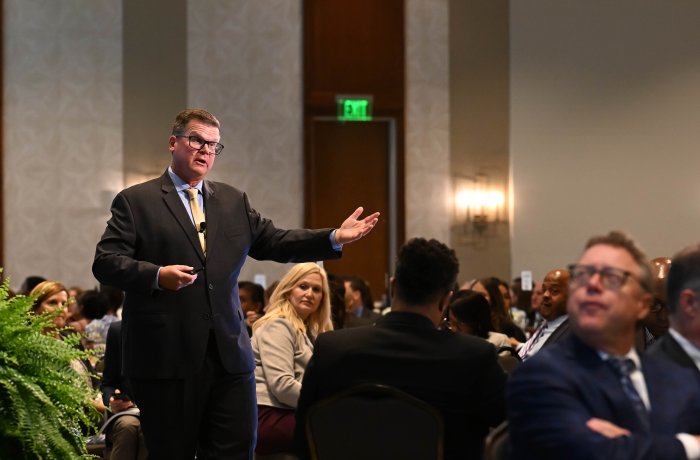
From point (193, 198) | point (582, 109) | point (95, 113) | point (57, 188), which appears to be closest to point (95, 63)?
point (95, 113)

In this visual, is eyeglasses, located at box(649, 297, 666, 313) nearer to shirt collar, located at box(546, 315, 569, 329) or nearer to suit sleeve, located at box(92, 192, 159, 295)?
shirt collar, located at box(546, 315, 569, 329)

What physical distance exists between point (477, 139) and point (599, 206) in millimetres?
1725

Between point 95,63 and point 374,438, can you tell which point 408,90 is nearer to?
point 95,63

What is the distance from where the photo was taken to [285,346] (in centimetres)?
496

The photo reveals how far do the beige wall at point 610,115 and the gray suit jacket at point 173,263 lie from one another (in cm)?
952

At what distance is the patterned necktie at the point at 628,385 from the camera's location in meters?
2.18

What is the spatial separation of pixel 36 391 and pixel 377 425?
846 mm

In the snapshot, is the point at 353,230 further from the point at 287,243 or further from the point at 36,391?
the point at 36,391

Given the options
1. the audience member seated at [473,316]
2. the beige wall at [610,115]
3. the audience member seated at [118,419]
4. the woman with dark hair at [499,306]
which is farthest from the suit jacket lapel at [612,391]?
the beige wall at [610,115]

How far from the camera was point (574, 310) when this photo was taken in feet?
7.23

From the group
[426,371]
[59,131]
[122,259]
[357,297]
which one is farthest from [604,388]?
[59,131]

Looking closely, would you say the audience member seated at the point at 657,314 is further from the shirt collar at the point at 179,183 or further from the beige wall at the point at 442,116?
the beige wall at the point at 442,116

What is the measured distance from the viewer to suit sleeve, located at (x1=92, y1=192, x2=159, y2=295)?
338 cm

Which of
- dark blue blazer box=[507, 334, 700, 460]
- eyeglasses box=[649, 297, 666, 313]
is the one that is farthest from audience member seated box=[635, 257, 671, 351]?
dark blue blazer box=[507, 334, 700, 460]
